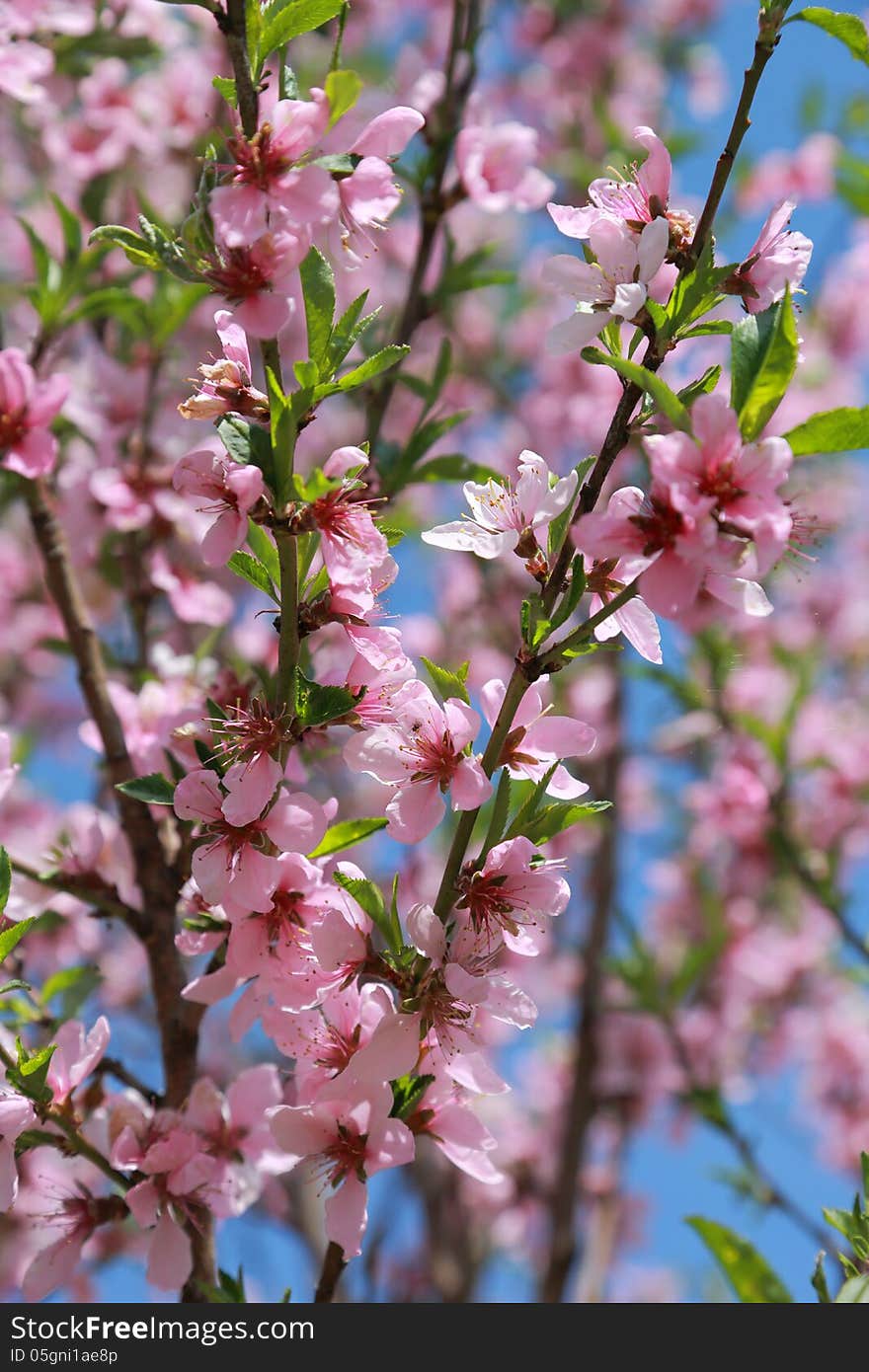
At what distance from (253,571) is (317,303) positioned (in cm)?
32

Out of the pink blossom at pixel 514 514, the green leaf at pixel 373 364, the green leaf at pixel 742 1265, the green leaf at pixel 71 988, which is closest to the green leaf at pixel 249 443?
the green leaf at pixel 373 364

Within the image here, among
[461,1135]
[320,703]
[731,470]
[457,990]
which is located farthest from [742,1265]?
[731,470]

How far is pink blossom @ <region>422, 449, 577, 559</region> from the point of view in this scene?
58.5 inches

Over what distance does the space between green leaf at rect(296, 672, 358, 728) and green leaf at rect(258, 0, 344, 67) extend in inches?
28.5

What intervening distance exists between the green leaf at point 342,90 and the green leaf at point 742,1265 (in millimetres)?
1624

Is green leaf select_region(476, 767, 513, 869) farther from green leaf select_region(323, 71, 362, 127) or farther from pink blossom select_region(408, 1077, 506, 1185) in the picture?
green leaf select_region(323, 71, 362, 127)

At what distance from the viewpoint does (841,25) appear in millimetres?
1518

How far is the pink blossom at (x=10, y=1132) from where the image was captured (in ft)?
4.97

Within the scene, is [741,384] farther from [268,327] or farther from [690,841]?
[690,841]

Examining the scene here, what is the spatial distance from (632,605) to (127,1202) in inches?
40.5

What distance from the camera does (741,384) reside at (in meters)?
1.33

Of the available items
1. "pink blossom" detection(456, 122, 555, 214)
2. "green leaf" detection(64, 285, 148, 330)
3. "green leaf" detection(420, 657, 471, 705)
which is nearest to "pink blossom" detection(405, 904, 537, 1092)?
"green leaf" detection(420, 657, 471, 705)

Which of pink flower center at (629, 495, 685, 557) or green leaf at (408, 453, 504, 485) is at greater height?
pink flower center at (629, 495, 685, 557)
